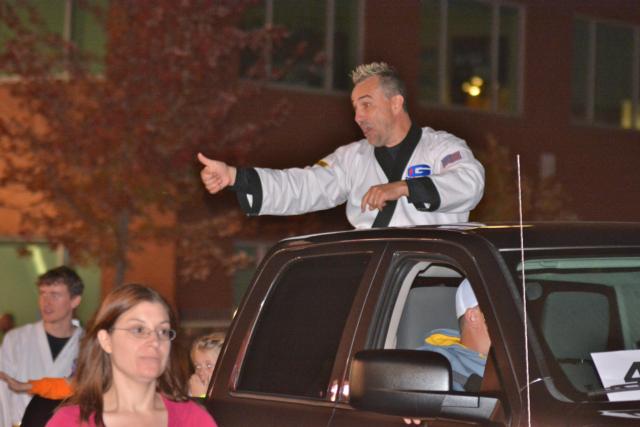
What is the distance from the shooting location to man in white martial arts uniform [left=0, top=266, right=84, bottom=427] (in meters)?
8.48

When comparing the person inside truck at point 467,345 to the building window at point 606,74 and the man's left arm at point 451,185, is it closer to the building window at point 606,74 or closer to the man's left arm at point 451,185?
the man's left arm at point 451,185

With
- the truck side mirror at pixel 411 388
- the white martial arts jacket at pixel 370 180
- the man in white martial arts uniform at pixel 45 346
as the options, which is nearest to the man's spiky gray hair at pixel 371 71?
the white martial arts jacket at pixel 370 180

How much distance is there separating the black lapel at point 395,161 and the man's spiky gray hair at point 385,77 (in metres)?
0.18

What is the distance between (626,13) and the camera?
77.7 feet

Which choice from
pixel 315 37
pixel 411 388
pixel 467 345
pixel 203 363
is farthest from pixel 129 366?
pixel 315 37

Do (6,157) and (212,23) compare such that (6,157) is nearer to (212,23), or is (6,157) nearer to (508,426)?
(212,23)

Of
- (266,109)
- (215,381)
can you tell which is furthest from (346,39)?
(215,381)

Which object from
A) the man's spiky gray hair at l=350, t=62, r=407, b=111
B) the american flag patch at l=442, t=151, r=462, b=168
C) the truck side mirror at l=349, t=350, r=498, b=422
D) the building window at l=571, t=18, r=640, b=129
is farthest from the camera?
the building window at l=571, t=18, r=640, b=129

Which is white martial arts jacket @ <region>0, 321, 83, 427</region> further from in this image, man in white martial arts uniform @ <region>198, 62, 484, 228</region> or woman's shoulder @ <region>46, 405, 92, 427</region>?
woman's shoulder @ <region>46, 405, 92, 427</region>

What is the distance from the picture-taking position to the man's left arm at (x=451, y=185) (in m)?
5.46

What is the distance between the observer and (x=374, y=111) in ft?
20.1

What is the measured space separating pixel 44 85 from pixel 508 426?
38.7 ft

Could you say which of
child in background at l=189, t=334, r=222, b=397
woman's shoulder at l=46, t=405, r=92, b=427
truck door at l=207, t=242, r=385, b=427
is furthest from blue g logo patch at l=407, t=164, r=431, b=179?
woman's shoulder at l=46, t=405, r=92, b=427

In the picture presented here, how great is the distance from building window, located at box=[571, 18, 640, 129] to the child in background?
54.5 feet
